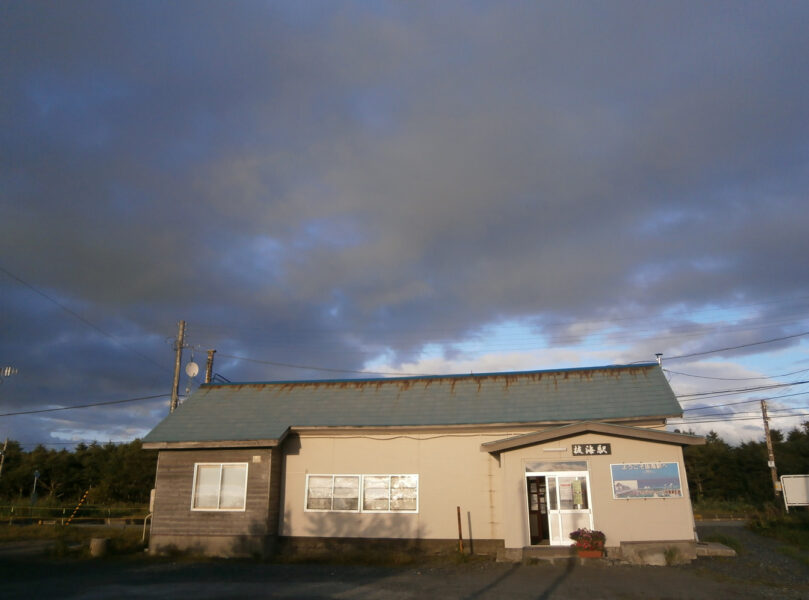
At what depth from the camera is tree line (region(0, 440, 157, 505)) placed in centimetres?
4553

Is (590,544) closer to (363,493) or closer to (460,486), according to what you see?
(460,486)

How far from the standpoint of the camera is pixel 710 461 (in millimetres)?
53250

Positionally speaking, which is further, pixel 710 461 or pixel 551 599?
pixel 710 461

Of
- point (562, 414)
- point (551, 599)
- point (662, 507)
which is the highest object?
point (562, 414)

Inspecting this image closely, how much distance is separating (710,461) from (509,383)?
143ft

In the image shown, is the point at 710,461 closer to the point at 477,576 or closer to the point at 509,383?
the point at 509,383

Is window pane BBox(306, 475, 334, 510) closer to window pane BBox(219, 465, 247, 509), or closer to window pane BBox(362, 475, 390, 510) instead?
window pane BBox(362, 475, 390, 510)

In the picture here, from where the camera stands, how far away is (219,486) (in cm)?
1750

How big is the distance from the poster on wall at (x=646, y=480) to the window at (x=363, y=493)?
543cm

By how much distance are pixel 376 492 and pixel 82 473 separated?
44310mm

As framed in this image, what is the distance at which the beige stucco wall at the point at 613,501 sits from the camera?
14.5 meters

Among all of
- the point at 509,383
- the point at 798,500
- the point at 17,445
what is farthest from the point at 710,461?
the point at 17,445

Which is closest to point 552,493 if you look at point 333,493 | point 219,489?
point 333,493

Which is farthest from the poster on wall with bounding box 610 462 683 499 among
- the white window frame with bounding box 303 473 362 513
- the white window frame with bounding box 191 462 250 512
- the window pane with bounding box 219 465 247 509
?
the window pane with bounding box 219 465 247 509
